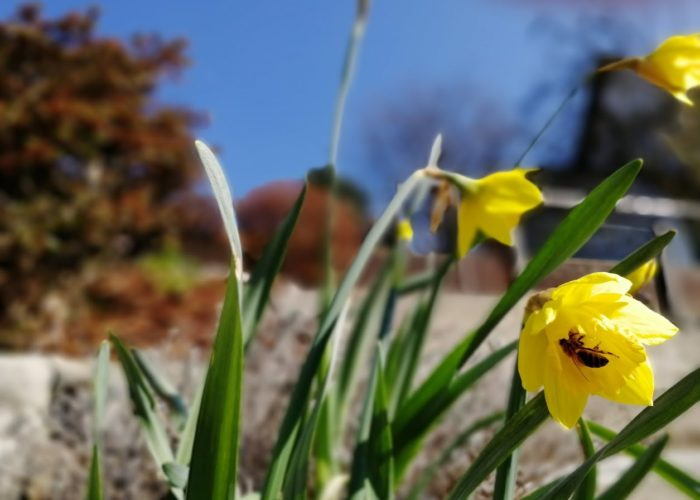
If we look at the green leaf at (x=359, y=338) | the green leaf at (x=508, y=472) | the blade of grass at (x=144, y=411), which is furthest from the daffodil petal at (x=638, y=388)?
the green leaf at (x=359, y=338)

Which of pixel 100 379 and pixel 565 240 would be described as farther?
pixel 100 379

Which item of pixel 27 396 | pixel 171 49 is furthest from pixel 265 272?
pixel 171 49

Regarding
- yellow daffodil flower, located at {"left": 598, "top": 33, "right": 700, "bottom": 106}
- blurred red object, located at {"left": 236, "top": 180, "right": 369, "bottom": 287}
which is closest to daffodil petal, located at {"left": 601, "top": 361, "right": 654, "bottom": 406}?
yellow daffodil flower, located at {"left": 598, "top": 33, "right": 700, "bottom": 106}

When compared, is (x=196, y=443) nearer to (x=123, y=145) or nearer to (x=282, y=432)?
(x=282, y=432)

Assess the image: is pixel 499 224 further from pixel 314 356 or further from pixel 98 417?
pixel 98 417

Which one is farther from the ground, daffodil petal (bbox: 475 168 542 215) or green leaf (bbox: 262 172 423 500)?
daffodil petal (bbox: 475 168 542 215)

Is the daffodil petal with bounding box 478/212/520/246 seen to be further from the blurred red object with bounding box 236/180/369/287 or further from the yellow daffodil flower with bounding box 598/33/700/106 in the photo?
the blurred red object with bounding box 236/180/369/287

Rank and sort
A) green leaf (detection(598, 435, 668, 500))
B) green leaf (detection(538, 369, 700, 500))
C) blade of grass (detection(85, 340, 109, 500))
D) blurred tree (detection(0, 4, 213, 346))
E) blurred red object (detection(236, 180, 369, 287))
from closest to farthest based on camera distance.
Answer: green leaf (detection(538, 369, 700, 500)) → green leaf (detection(598, 435, 668, 500)) → blade of grass (detection(85, 340, 109, 500)) → blurred tree (detection(0, 4, 213, 346)) → blurred red object (detection(236, 180, 369, 287))

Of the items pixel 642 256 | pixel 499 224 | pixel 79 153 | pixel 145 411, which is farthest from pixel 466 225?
pixel 79 153
